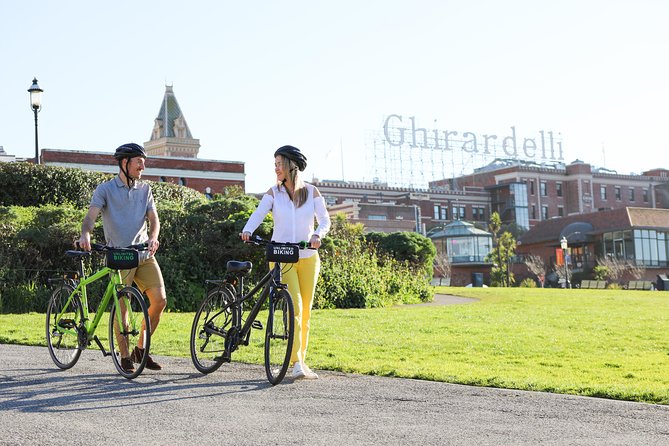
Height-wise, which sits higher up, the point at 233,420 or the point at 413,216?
the point at 413,216

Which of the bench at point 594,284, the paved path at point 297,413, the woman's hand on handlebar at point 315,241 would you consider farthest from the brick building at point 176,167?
the paved path at point 297,413

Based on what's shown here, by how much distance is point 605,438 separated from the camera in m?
5.25

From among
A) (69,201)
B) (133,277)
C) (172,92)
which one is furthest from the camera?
(172,92)

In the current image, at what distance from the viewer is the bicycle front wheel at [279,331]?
291 inches

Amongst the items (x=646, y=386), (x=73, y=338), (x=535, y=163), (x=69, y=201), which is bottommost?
(x=646, y=386)

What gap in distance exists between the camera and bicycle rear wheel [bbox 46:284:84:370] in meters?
8.38

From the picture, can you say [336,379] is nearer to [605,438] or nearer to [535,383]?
[535,383]

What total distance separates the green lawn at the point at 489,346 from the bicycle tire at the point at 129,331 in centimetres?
152

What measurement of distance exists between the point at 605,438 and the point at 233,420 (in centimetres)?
219

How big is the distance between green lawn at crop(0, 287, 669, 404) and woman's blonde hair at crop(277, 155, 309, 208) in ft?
5.44

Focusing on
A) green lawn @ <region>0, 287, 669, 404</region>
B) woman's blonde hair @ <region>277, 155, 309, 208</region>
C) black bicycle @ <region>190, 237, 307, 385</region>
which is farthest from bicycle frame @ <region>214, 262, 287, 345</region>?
green lawn @ <region>0, 287, 669, 404</region>

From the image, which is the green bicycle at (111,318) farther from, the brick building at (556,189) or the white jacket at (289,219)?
the brick building at (556,189)

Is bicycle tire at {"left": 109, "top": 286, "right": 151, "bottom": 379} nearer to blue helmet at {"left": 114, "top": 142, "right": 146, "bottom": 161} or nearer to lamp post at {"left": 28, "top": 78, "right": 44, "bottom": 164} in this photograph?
blue helmet at {"left": 114, "top": 142, "right": 146, "bottom": 161}

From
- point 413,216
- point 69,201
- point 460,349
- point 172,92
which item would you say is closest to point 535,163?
point 413,216
